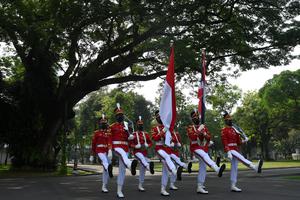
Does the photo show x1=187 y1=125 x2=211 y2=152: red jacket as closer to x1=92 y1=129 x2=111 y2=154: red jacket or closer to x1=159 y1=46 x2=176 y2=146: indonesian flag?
x1=159 y1=46 x2=176 y2=146: indonesian flag

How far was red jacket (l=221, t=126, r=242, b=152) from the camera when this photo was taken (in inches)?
472

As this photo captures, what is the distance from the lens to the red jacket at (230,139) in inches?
472

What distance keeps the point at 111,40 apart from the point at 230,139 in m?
17.6

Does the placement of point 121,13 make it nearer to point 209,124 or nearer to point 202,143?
point 202,143

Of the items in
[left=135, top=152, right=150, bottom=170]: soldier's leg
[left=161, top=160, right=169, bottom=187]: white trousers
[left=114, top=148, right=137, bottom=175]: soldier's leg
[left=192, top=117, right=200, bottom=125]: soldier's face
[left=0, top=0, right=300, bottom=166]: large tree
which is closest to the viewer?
[left=114, top=148, right=137, bottom=175]: soldier's leg

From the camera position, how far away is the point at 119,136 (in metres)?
11.8

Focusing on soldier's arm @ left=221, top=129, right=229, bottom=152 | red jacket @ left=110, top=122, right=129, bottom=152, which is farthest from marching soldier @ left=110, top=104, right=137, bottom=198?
soldier's arm @ left=221, top=129, right=229, bottom=152

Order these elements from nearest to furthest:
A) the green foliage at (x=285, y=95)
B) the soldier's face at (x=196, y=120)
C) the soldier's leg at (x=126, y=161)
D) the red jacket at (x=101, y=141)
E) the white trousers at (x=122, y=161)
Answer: the soldier's leg at (x=126, y=161) → the white trousers at (x=122, y=161) → the soldier's face at (x=196, y=120) → the red jacket at (x=101, y=141) → the green foliage at (x=285, y=95)

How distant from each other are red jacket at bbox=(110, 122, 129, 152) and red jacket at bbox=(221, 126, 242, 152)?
9.78 feet

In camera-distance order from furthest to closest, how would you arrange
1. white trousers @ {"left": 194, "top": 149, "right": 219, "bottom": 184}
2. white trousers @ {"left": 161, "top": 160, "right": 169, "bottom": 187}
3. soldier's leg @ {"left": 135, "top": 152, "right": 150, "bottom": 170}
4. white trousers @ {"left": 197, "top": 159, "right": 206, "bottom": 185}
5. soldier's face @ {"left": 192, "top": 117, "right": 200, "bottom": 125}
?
soldier's leg @ {"left": 135, "top": 152, "right": 150, "bottom": 170} < soldier's face @ {"left": 192, "top": 117, "right": 200, "bottom": 125} < white trousers @ {"left": 197, "top": 159, "right": 206, "bottom": 185} < white trousers @ {"left": 161, "top": 160, "right": 169, "bottom": 187} < white trousers @ {"left": 194, "top": 149, "right": 219, "bottom": 184}

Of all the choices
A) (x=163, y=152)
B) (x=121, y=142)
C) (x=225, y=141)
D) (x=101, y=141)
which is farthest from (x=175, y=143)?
(x=101, y=141)

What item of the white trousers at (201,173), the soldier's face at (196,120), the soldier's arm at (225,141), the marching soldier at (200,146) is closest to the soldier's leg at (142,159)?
the marching soldier at (200,146)

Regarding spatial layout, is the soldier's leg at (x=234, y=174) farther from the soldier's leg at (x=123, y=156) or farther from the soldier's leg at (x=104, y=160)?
the soldier's leg at (x=104, y=160)

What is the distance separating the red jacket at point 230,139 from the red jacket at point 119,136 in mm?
2980
